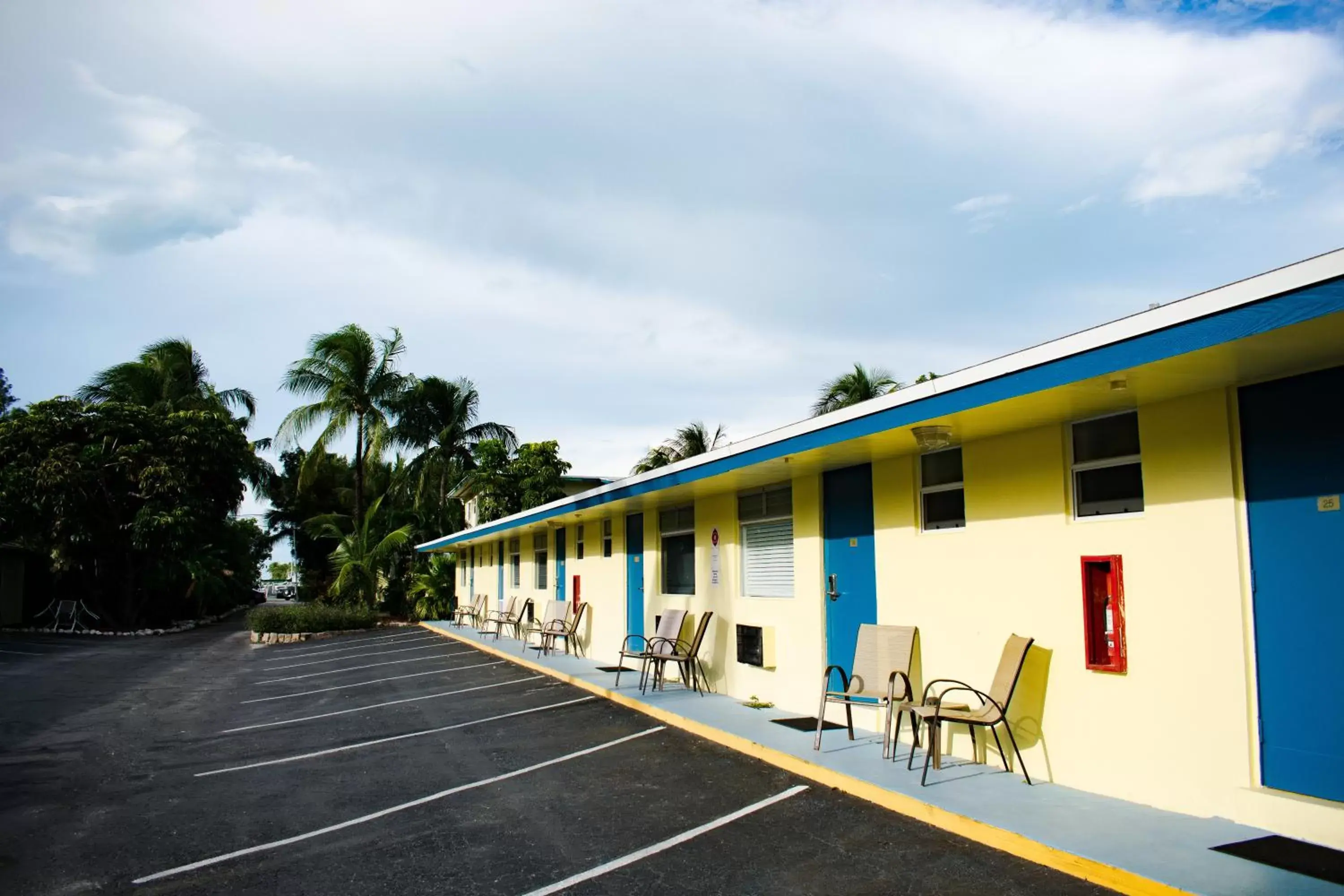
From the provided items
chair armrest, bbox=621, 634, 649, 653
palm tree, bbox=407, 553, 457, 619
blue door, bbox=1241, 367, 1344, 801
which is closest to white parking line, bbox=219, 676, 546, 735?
chair armrest, bbox=621, 634, 649, 653

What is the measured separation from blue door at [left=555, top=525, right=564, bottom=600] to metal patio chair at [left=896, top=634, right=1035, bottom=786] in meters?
12.0

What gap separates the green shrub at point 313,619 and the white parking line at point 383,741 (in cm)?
1652

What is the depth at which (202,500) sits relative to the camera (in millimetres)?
28625

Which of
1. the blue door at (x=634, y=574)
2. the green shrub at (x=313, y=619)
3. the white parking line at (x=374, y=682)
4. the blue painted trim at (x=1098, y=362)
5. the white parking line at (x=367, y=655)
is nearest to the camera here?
the blue painted trim at (x=1098, y=362)

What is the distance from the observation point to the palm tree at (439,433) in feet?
104

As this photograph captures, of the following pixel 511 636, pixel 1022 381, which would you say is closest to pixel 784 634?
pixel 1022 381

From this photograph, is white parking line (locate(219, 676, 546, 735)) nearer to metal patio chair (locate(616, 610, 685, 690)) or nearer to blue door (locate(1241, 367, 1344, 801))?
metal patio chair (locate(616, 610, 685, 690))

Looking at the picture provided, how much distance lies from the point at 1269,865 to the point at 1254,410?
7.85 feet

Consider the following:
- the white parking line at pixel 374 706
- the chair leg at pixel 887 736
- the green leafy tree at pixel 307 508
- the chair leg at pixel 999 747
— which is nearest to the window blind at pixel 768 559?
the chair leg at pixel 887 736

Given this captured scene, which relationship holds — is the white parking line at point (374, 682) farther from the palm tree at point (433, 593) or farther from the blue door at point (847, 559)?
the palm tree at point (433, 593)

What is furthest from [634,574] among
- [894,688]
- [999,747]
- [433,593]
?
[433,593]

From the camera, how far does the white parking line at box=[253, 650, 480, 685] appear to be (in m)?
15.3

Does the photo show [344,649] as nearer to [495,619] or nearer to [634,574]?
[495,619]

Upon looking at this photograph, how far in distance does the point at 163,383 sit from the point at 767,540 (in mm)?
30425
